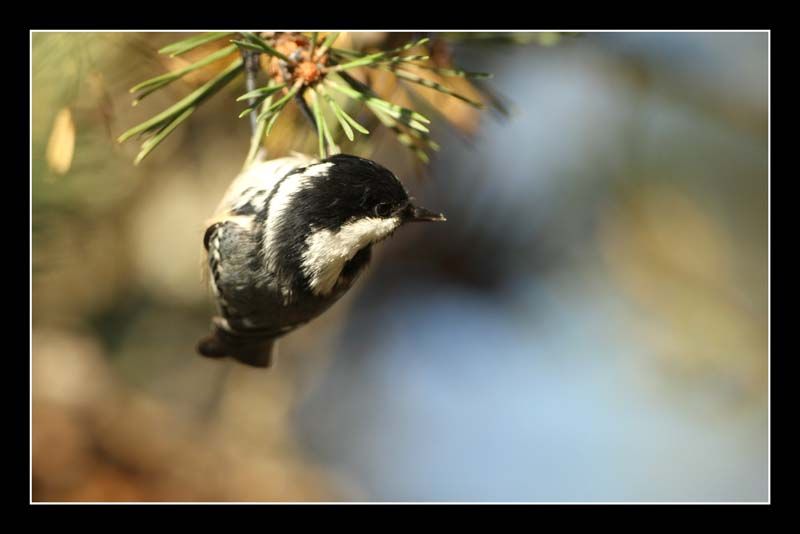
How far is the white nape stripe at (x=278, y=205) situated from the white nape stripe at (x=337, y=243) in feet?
0.16

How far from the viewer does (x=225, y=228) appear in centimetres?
103

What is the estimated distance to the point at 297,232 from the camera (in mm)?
966

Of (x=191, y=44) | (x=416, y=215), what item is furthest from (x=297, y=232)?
(x=191, y=44)

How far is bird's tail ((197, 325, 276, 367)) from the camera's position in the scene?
1.21 metres

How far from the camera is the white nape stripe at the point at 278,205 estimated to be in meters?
0.96

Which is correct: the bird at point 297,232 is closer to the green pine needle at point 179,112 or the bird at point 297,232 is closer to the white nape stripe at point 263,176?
the white nape stripe at point 263,176

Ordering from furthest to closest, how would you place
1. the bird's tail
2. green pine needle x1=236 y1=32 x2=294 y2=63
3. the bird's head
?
the bird's tail
the bird's head
green pine needle x1=236 y1=32 x2=294 y2=63

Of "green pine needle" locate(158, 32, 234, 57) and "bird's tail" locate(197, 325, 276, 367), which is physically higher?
"green pine needle" locate(158, 32, 234, 57)

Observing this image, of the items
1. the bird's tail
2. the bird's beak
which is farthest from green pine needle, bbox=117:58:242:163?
the bird's tail

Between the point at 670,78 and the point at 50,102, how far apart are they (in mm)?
1313

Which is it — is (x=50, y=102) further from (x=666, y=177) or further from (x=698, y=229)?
(x=698, y=229)

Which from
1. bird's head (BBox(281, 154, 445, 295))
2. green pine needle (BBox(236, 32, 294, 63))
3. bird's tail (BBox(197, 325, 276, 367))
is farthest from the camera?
bird's tail (BBox(197, 325, 276, 367))

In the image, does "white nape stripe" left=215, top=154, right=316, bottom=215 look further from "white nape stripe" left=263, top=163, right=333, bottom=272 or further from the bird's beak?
the bird's beak

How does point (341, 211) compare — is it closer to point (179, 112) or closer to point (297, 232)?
point (297, 232)
